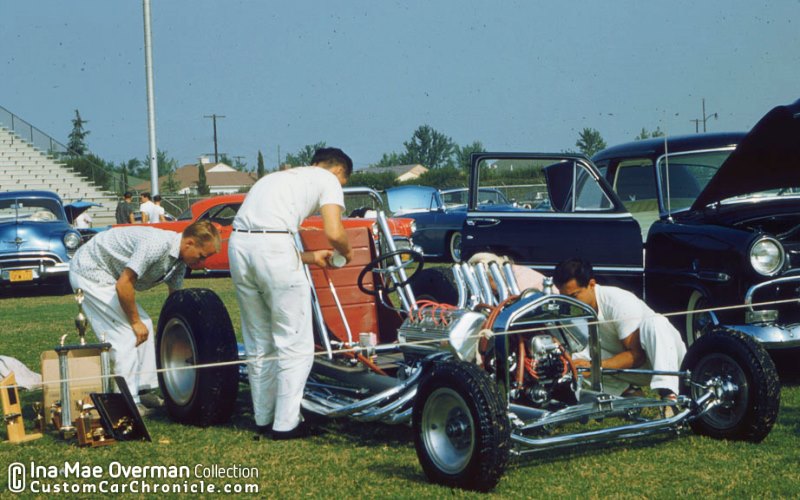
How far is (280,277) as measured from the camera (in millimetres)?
5711

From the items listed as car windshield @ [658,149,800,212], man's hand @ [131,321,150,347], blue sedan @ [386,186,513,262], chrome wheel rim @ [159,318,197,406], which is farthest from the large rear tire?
blue sedan @ [386,186,513,262]

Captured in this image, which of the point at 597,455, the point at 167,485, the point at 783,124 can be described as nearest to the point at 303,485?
the point at 167,485

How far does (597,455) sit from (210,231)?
282cm

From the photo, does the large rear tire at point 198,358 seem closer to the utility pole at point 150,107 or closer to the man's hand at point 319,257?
the man's hand at point 319,257

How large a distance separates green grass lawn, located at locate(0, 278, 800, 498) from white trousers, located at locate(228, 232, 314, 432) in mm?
315

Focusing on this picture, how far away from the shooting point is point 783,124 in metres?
6.77

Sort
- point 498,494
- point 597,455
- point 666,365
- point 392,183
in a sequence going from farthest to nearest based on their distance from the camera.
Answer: point 392,183
point 666,365
point 597,455
point 498,494

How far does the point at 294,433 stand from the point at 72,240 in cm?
1170

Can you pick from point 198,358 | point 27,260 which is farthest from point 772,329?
point 27,260

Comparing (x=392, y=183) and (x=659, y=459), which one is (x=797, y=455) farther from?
(x=392, y=183)

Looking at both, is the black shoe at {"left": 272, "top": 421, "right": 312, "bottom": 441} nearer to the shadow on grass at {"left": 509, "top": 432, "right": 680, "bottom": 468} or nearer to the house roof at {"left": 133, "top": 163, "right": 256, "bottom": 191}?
the shadow on grass at {"left": 509, "top": 432, "right": 680, "bottom": 468}

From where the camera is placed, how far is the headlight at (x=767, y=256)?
22.8 ft

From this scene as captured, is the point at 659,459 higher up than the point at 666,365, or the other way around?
the point at 666,365

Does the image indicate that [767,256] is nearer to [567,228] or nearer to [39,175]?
[567,228]
